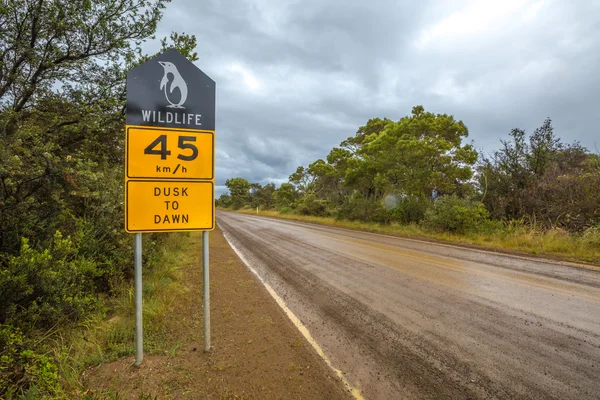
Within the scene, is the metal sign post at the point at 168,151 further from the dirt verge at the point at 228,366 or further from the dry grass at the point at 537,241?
the dry grass at the point at 537,241

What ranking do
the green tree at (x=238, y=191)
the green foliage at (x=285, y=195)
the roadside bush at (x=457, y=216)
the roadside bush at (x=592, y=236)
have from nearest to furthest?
1. the roadside bush at (x=592, y=236)
2. the roadside bush at (x=457, y=216)
3. the green foliage at (x=285, y=195)
4. the green tree at (x=238, y=191)

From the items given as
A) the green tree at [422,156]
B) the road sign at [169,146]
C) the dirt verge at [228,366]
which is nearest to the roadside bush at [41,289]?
the dirt verge at [228,366]

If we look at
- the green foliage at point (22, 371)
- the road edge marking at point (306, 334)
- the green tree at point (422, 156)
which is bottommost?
the road edge marking at point (306, 334)

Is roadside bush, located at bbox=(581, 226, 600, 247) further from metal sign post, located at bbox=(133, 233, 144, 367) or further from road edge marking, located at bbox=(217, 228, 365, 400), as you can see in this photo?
metal sign post, located at bbox=(133, 233, 144, 367)

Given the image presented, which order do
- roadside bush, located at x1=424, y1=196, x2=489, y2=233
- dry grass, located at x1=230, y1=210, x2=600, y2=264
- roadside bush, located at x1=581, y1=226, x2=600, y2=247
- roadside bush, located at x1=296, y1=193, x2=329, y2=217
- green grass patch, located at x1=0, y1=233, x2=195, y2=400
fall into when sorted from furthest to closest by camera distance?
roadside bush, located at x1=296, y1=193, x2=329, y2=217
roadside bush, located at x1=424, y1=196, x2=489, y2=233
roadside bush, located at x1=581, y1=226, x2=600, y2=247
dry grass, located at x1=230, y1=210, x2=600, y2=264
green grass patch, located at x1=0, y1=233, x2=195, y2=400

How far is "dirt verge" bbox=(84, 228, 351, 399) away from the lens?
7.76ft

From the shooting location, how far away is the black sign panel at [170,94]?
8.93 feet

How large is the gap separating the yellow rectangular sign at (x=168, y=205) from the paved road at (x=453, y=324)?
2026mm

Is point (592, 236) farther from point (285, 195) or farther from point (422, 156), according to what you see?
point (285, 195)

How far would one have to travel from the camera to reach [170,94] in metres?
2.86

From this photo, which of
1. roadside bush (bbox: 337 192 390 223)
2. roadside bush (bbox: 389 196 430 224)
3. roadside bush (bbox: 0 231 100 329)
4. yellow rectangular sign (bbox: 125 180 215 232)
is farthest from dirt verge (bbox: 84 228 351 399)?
roadside bush (bbox: 337 192 390 223)

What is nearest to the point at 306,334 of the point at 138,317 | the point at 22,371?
the point at 138,317

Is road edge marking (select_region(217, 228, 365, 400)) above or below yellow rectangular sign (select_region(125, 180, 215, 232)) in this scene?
below

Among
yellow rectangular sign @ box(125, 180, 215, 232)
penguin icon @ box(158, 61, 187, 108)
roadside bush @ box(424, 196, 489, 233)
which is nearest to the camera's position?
yellow rectangular sign @ box(125, 180, 215, 232)
